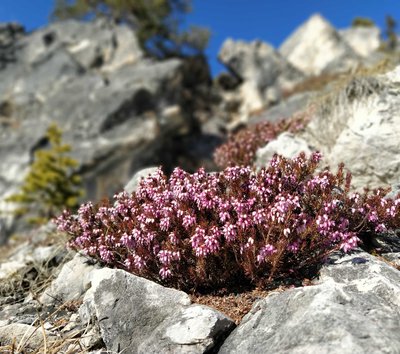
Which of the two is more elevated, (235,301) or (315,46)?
(315,46)

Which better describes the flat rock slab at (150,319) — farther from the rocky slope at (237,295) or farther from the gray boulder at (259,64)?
the gray boulder at (259,64)

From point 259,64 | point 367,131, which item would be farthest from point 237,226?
point 259,64

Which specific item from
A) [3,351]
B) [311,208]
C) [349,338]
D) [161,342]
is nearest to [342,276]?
[311,208]

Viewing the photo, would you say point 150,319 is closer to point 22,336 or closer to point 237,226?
point 237,226

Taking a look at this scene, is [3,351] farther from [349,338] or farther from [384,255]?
[384,255]

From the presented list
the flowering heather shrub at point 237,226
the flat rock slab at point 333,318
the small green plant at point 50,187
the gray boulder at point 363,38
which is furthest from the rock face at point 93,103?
the gray boulder at point 363,38

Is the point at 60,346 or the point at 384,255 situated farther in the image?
the point at 384,255
